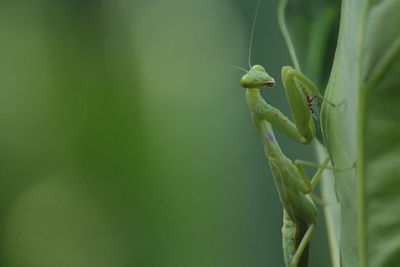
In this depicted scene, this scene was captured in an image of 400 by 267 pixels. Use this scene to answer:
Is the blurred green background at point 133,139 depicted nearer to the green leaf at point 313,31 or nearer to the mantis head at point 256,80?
the mantis head at point 256,80

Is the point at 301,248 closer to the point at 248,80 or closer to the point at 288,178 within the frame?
the point at 288,178

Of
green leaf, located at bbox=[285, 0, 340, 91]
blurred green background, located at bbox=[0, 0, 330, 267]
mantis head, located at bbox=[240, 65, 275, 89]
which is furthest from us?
blurred green background, located at bbox=[0, 0, 330, 267]

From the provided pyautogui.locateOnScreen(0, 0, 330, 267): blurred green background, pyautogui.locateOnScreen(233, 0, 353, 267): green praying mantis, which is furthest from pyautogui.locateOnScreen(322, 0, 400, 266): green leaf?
pyautogui.locateOnScreen(0, 0, 330, 267): blurred green background

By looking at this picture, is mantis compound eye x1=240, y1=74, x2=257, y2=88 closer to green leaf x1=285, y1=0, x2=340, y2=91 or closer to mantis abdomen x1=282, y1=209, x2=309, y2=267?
green leaf x1=285, y1=0, x2=340, y2=91

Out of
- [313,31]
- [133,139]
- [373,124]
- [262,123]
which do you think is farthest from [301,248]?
[133,139]

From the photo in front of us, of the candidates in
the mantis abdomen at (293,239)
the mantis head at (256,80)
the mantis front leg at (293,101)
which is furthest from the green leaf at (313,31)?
the mantis abdomen at (293,239)

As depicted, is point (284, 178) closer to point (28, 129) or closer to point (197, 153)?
point (197, 153)
